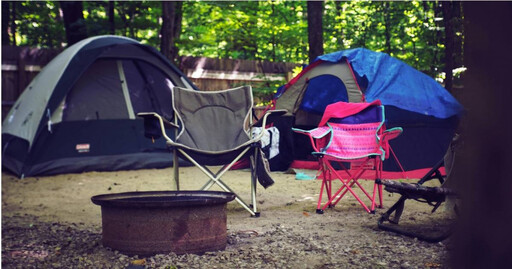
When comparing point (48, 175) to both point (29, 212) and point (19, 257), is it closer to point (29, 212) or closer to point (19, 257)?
point (29, 212)

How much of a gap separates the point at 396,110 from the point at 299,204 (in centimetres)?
222

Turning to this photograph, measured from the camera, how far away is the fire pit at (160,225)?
2.58 m

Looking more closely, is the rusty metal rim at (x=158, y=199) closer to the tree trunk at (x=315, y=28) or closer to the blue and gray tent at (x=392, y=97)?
the blue and gray tent at (x=392, y=97)

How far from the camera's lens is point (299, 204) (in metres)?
4.37

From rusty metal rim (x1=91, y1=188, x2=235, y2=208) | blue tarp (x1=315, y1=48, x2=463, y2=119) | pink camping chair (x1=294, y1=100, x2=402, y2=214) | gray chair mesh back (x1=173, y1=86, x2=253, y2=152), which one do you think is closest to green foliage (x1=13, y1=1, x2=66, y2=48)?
blue tarp (x1=315, y1=48, x2=463, y2=119)

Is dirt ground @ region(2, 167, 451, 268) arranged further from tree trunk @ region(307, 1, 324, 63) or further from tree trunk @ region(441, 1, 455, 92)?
tree trunk @ region(441, 1, 455, 92)

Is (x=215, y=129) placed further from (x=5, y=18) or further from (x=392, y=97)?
(x=5, y=18)

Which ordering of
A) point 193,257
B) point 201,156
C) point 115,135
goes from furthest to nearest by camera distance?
point 115,135 < point 201,156 < point 193,257

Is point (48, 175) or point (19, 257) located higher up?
point (19, 257)

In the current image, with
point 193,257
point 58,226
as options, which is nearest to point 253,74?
point 58,226

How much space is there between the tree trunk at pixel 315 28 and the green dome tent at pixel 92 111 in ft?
5.99

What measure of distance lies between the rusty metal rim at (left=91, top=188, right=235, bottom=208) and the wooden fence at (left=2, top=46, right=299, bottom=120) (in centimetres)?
554

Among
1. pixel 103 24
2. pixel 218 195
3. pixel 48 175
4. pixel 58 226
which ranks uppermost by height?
pixel 103 24

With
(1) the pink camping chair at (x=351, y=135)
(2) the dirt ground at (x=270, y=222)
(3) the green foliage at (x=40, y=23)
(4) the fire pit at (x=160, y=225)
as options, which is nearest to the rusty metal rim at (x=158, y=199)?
(4) the fire pit at (x=160, y=225)
